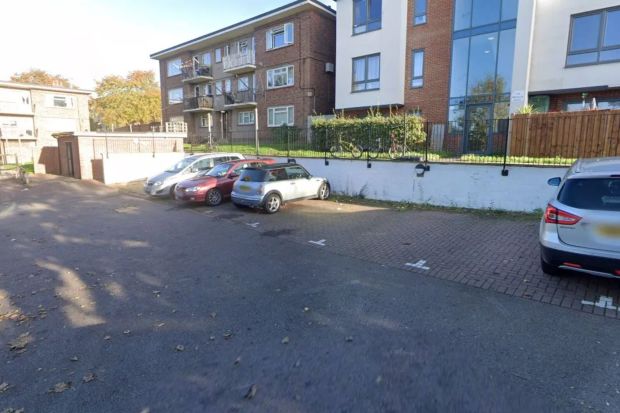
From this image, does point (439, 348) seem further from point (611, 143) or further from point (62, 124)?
point (62, 124)

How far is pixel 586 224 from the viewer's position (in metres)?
4.31

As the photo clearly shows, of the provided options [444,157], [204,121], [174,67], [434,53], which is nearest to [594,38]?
[434,53]

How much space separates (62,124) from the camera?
35.8 metres

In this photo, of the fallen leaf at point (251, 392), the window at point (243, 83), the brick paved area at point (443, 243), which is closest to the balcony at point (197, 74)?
the window at point (243, 83)

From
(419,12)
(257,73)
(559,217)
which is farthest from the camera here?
(257,73)

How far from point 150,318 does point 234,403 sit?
198cm

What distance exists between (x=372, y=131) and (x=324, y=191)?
354cm

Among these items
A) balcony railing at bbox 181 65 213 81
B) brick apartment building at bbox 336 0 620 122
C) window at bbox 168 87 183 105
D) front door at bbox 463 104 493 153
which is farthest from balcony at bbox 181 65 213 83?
front door at bbox 463 104 493 153

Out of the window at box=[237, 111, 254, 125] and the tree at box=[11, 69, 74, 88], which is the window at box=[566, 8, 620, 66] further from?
the tree at box=[11, 69, 74, 88]

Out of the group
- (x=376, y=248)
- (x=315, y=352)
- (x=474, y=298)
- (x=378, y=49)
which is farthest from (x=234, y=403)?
(x=378, y=49)

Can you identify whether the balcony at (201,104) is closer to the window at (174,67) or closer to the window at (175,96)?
the window at (175,96)

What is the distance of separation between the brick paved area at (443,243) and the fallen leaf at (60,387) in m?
4.54

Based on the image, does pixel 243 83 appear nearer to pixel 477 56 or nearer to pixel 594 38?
pixel 477 56

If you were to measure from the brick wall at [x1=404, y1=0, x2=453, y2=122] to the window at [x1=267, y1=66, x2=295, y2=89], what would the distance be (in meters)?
7.90
